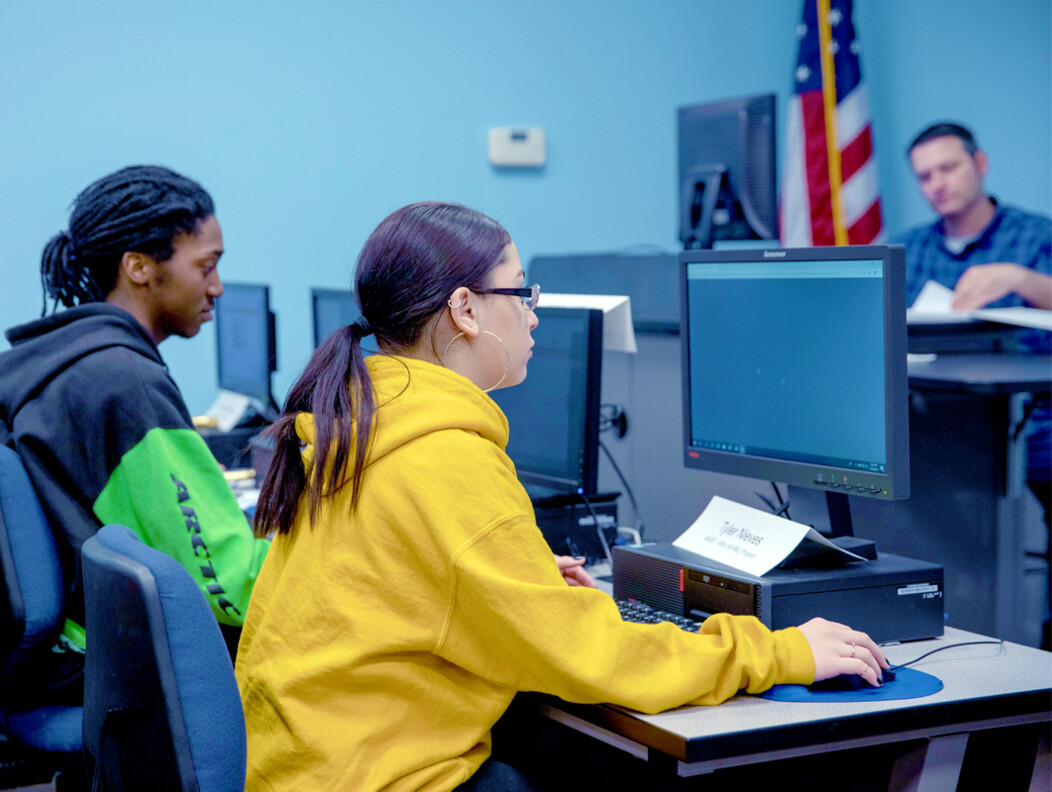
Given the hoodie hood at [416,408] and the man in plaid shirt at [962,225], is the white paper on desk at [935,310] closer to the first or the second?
the man in plaid shirt at [962,225]

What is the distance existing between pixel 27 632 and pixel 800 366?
44.2 inches

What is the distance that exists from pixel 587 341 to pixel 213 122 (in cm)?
226

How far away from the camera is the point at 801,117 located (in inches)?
170

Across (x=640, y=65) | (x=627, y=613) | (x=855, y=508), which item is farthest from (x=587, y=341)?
(x=640, y=65)

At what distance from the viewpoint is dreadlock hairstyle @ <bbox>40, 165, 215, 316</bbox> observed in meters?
1.85

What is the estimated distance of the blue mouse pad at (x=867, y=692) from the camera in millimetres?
1164

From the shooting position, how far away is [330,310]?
269 cm

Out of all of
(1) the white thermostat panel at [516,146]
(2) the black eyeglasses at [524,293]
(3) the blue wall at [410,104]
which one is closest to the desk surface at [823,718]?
(2) the black eyeglasses at [524,293]

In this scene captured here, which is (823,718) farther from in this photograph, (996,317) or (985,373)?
(996,317)

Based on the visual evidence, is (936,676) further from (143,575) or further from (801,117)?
(801,117)

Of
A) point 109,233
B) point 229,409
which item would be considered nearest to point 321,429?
point 109,233

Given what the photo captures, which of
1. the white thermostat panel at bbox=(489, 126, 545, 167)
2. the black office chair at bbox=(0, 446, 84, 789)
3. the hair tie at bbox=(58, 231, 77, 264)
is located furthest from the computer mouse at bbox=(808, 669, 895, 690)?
the white thermostat panel at bbox=(489, 126, 545, 167)

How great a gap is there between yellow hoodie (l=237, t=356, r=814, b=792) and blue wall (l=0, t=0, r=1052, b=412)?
2.55 meters

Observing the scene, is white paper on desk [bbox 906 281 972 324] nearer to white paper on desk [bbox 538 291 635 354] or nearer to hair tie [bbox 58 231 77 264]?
white paper on desk [bbox 538 291 635 354]
